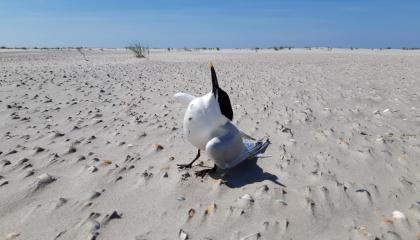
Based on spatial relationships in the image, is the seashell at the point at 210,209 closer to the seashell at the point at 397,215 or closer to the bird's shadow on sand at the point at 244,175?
the bird's shadow on sand at the point at 244,175

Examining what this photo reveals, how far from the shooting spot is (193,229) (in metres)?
2.86

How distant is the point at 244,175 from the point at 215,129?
561mm

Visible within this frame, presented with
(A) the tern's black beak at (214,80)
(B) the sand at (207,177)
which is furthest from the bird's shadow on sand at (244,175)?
(A) the tern's black beak at (214,80)

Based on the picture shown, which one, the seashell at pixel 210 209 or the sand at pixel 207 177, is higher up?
the seashell at pixel 210 209

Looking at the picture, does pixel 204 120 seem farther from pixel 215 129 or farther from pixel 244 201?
pixel 244 201

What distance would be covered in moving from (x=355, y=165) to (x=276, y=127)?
176 cm

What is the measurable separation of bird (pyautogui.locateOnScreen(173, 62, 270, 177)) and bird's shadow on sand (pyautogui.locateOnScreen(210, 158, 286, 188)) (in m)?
0.12

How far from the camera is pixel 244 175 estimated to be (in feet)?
12.4

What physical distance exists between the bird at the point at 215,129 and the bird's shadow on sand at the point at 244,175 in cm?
12

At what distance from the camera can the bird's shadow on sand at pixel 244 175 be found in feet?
11.9

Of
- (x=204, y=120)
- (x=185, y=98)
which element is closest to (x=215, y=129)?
(x=204, y=120)

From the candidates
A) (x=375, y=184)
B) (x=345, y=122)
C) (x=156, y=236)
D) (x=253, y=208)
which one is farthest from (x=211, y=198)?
(x=345, y=122)

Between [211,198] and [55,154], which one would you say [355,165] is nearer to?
[211,198]

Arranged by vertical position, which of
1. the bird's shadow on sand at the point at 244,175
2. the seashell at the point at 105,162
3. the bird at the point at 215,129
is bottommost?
the seashell at the point at 105,162
